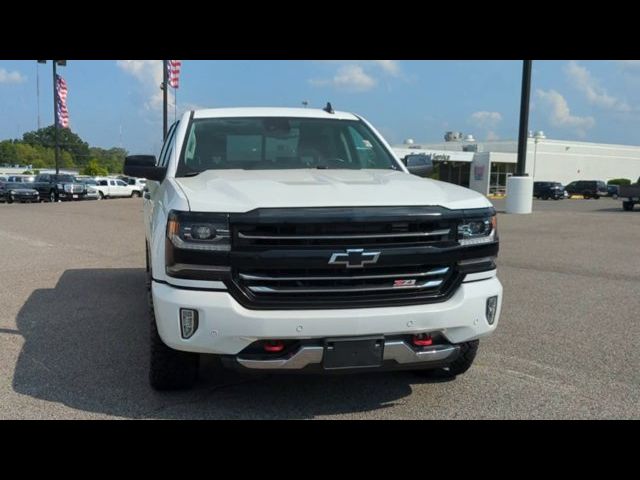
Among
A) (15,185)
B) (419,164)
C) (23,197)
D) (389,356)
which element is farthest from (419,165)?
(15,185)

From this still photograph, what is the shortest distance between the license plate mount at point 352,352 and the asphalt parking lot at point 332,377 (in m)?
0.55

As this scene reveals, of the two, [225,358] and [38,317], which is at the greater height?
[225,358]

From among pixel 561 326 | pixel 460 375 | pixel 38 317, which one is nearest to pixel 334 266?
pixel 460 375

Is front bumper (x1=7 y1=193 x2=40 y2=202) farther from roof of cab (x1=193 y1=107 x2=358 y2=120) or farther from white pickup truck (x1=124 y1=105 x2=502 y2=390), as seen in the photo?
white pickup truck (x1=124 y1=105 x2=502 y2=390)

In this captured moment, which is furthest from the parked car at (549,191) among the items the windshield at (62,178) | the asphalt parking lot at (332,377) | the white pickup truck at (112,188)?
the asphalt parking lot at (332,377)

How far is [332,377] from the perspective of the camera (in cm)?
Answer: 434

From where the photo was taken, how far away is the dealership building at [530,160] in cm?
5256

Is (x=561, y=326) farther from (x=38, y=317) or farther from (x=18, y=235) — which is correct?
(x=18, y=235)

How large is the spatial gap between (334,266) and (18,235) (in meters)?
12.5

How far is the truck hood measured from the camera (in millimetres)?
3316

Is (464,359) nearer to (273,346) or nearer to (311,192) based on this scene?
(273,346)

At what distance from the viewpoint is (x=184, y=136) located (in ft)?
15.6

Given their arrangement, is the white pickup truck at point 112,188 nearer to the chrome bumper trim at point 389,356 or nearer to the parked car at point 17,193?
the parked car at point 17,193

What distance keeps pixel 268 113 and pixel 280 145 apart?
0.44 m
